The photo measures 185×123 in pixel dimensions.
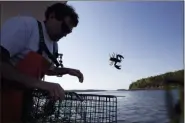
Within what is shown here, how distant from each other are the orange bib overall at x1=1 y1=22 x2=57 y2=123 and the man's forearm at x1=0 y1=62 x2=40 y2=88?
3 cm

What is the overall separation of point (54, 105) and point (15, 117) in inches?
6.6

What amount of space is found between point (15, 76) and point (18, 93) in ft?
0.27

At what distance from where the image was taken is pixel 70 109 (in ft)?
3.02

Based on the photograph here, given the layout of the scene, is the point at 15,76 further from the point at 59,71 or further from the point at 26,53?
the point at 59,71

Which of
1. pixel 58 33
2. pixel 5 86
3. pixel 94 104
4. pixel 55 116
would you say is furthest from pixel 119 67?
pixel 5 86

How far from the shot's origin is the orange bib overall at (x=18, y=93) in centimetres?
69

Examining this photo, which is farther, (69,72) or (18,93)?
(69,72)

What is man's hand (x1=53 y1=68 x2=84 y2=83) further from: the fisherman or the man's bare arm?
the man's bare arm

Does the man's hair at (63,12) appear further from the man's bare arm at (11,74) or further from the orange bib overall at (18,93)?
the man's bare arm at (11,74)

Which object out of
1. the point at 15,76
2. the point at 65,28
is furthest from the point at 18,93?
the point at 65,28

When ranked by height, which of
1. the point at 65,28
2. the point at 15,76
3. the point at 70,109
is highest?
the point at 65,28

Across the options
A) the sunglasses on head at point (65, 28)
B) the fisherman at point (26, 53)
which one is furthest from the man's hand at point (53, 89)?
the sunglasses on head at point (65, 28)

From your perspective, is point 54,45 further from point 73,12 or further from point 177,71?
point 177,71

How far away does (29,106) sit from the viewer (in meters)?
0.76
